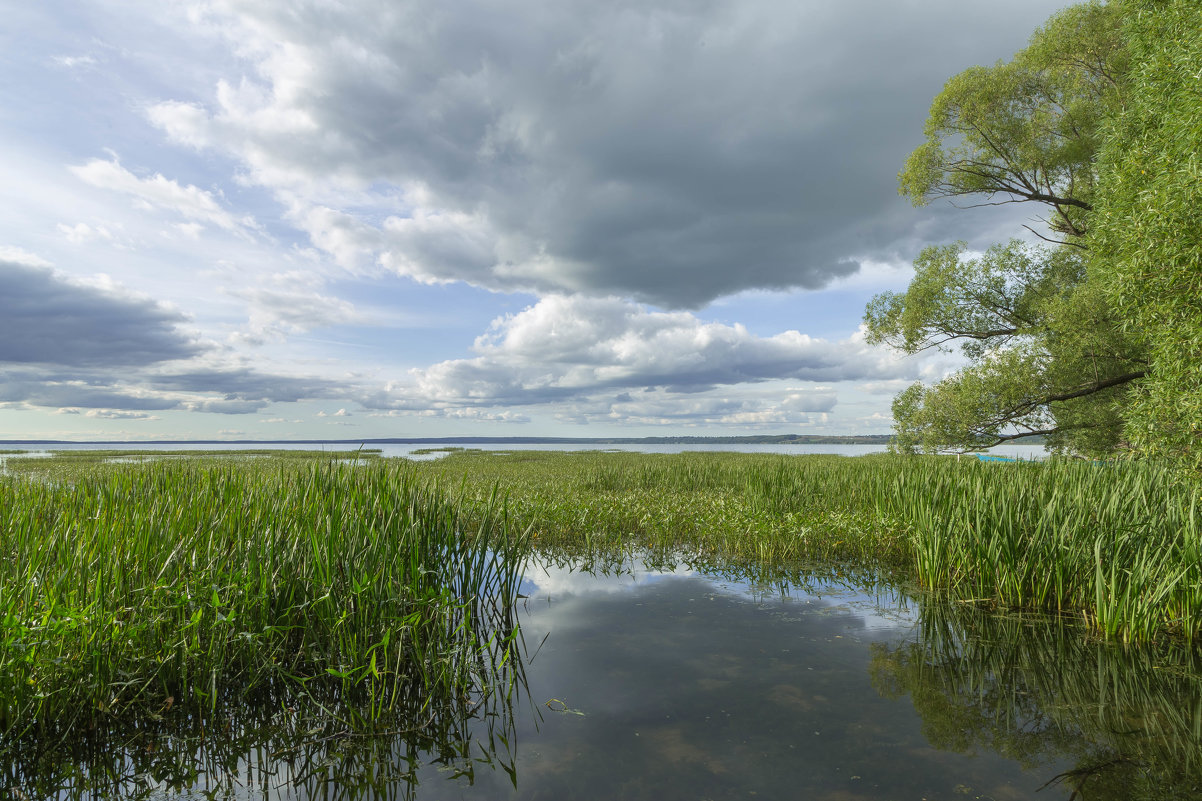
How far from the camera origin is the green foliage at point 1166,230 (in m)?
9.96

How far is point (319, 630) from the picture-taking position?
5176 millimetres

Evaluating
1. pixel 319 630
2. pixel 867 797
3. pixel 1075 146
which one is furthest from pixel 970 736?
pixel 1075 146

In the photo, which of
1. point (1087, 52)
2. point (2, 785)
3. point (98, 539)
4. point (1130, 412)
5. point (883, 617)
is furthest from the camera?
point (1087, 52)

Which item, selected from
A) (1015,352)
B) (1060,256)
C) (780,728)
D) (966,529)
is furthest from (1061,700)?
(1060,256)

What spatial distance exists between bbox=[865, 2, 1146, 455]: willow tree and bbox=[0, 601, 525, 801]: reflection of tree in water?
20.9 metres

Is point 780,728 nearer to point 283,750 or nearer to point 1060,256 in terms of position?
point 283,750

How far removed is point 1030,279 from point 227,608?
1080 inches

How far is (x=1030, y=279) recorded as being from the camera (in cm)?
2188

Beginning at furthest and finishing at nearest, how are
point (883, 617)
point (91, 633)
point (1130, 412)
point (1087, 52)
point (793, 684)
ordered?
point (1087, 52), point (1130, 412), point (883, 617), point (793, 684), point (91, 633)

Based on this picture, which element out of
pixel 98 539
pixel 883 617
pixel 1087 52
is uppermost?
pixel 1087 52

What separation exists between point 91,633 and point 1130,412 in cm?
1739

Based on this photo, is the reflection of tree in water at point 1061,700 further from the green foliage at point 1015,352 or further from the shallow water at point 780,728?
the green foliage at point 1015,352

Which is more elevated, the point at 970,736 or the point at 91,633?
the point at 91,633

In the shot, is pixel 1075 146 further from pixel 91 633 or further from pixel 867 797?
pixel 91 633
